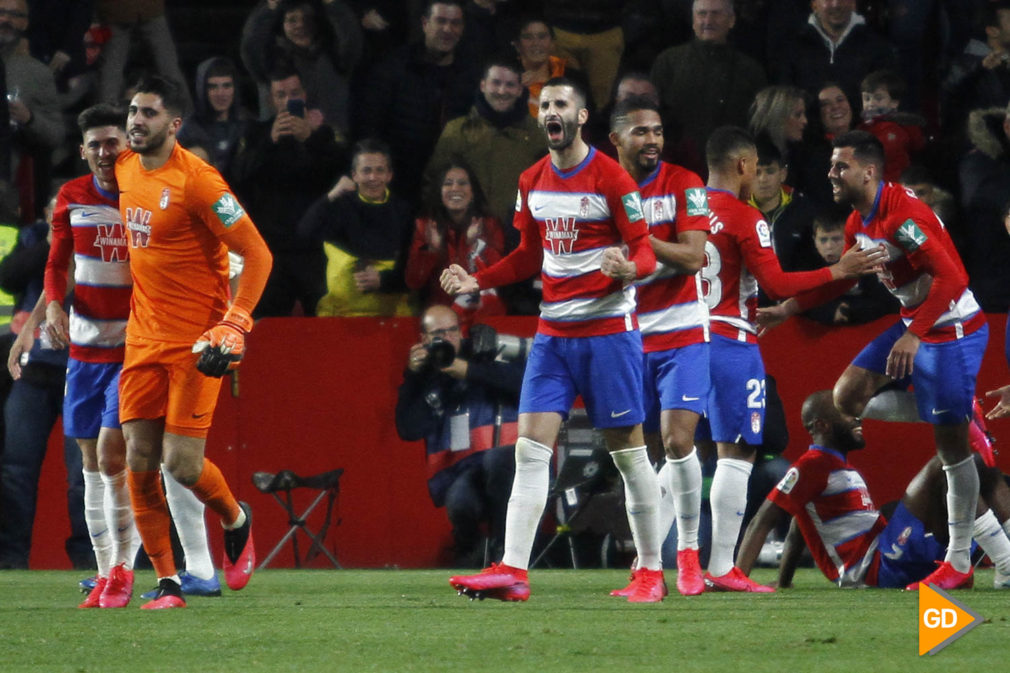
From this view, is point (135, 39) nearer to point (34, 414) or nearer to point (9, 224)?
point (9, 224)

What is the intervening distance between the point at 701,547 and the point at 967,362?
2710 mm

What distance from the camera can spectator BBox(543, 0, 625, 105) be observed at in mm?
12945

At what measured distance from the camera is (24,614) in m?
7.56

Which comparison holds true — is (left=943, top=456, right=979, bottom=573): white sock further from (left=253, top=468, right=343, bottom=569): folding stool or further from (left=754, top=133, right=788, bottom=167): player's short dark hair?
(left=253, top=468, right=343, bottom=569): folding stool

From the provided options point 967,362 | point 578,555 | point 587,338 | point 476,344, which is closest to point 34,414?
point 476,344

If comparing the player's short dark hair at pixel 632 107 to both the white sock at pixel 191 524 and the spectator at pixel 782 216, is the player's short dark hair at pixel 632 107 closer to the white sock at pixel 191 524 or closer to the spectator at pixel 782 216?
the white sock at pixel 191 524

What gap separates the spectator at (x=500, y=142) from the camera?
12.1 m

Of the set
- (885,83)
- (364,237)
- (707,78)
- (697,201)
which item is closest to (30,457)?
(364,237)

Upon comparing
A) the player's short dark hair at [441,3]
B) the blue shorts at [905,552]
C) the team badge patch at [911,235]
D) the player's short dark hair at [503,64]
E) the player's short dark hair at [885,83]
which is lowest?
the blue shorts at [905,552]

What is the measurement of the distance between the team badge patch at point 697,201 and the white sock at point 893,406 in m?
3.24

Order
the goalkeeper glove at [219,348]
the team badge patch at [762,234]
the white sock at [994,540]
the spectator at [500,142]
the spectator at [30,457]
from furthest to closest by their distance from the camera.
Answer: the spectator at [500,142], the spectator at [30,457], the white sock at [994,540], the team badge patch at [762,234], the goalkeeper glove at [219,348]

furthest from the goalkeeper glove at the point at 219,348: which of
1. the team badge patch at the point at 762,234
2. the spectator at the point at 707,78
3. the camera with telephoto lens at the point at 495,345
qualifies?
the spectator at the point at 707,78

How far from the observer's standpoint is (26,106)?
1279 centimetres

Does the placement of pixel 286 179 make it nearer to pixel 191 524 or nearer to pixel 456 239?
pixel 456 239
